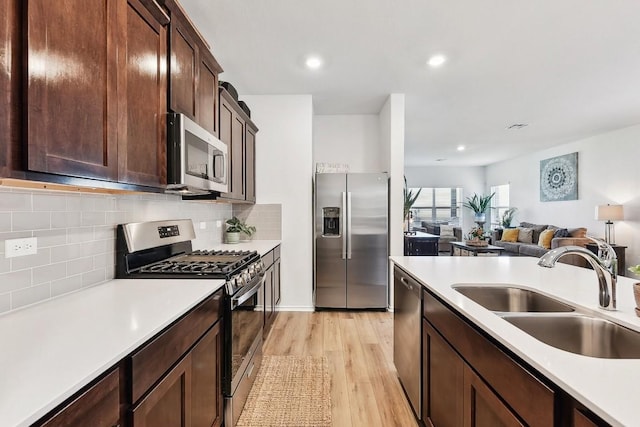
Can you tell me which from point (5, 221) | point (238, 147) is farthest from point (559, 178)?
point (5, 221)

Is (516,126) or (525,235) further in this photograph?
(525,235)

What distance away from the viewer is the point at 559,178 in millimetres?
6863

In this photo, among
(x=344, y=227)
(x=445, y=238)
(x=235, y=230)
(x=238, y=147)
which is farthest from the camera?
(x=445, y=238)

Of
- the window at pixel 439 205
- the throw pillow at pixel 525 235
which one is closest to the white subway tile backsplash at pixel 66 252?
the throw pillow at pixel 525 235

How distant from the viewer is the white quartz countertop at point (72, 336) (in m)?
0.64

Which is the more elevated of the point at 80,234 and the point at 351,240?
the point at 80,234

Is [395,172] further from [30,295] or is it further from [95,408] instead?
[95,408]

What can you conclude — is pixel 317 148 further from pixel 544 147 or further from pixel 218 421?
pixel 544 147

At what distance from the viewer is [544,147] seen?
7.04m

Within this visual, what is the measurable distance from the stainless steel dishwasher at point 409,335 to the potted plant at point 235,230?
1904 mm

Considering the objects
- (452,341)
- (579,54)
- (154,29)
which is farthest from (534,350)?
(579,54)

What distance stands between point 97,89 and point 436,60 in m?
2.83

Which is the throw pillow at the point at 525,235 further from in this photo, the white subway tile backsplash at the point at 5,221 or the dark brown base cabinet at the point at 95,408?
the white subway tile backsplash at the point at 5,221

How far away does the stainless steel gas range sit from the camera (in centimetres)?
171
